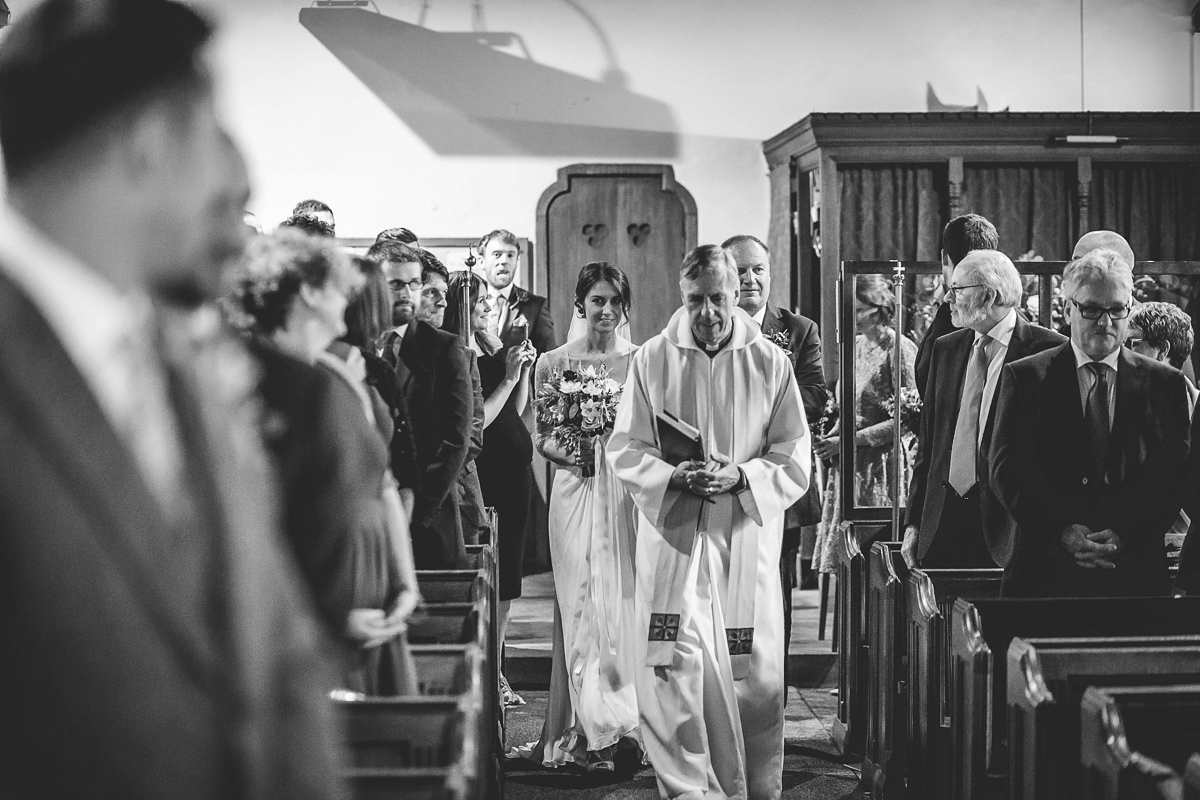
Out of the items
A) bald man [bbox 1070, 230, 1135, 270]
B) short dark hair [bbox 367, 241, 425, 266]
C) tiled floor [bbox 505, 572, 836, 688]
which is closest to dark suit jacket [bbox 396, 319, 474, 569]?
short dark hair [bbox 367, 241, 425, 266]

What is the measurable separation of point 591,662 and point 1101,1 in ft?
20.3

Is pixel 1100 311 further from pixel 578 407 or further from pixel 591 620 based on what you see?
pixel 591 620

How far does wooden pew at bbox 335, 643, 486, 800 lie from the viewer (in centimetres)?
176

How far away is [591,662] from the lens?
4578 mm

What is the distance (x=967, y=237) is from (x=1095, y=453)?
4.60 feet

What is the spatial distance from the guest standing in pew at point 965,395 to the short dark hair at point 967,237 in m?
0.39

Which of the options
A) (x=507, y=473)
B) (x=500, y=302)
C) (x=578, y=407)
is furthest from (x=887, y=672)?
(x=500, y=302)

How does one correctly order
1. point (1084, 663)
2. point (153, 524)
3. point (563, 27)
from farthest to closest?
point (563, 27)
point (1084, 663)
point (153, 524)

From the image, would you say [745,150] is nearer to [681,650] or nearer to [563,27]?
[563,27]

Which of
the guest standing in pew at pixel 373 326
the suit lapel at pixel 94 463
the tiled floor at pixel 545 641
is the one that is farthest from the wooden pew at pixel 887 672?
the suit lapel at pixel 94 463

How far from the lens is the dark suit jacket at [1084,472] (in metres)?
3.51

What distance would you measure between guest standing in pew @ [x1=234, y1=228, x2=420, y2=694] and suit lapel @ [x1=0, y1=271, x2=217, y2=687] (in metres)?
0.64

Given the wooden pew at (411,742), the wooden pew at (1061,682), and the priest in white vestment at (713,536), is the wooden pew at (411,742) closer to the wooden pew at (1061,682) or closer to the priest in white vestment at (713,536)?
the wooden pew at (1061,682)

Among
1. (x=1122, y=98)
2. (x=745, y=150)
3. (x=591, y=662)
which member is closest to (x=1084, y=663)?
(x=591, y=662)
